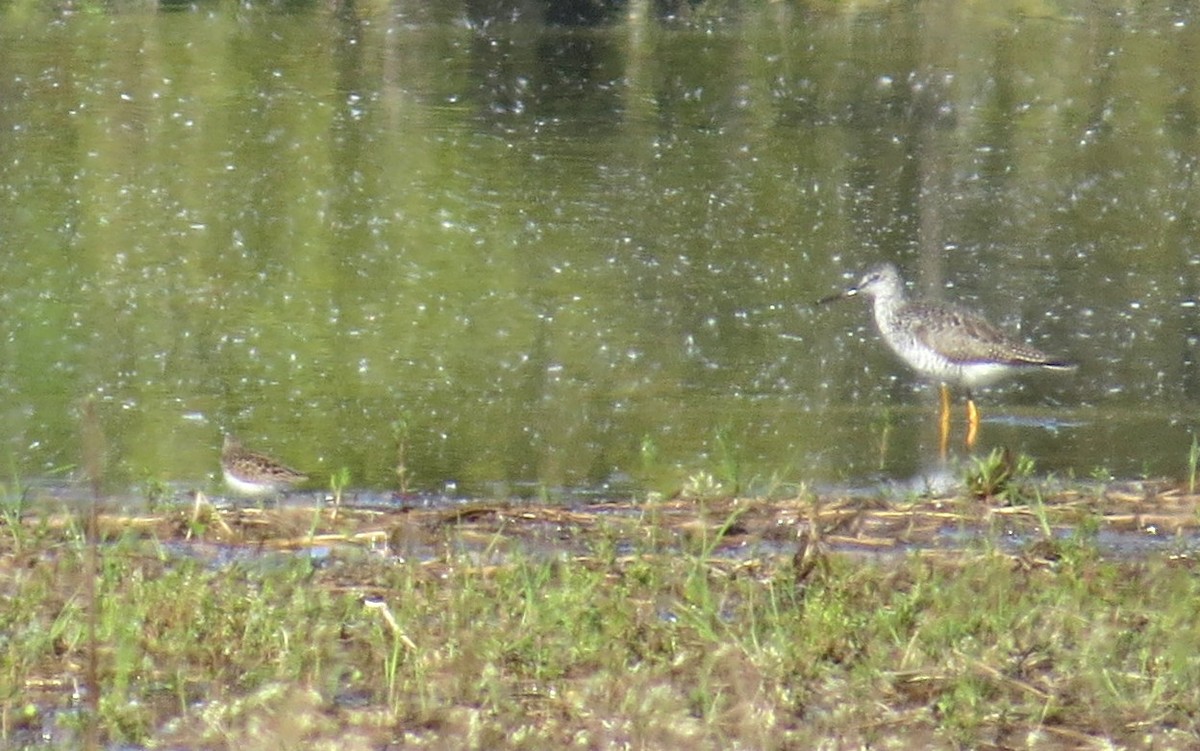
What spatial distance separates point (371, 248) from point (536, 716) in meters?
9.63

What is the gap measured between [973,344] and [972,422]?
58 centimetres

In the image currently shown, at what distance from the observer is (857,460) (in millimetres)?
8758

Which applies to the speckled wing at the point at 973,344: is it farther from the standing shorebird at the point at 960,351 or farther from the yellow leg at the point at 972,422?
the yellow leg at the point at 972,422

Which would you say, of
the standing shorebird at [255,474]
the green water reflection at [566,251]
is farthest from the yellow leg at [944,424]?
the standing shorebird at [255,474]

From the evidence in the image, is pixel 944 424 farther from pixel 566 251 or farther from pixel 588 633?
pixel 566 251

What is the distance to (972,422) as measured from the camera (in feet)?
31.0

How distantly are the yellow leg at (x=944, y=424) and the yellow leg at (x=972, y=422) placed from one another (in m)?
0.09

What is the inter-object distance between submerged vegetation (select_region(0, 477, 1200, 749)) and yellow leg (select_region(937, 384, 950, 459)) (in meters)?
2.60

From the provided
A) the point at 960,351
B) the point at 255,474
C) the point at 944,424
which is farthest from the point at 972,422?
the point at 255,474

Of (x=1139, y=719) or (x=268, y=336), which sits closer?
(x=1139, y=719)

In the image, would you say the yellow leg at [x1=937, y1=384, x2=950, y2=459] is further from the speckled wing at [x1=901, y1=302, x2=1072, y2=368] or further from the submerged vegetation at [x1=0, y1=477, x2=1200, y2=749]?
the submerged vegetation at [x1=0, y1=477, x2=1200, y2=749]

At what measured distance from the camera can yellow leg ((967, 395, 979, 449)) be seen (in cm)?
919

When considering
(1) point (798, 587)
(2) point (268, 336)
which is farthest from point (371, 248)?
(1) point (798, 587)

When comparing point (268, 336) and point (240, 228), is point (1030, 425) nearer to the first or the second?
point (268, 336)
